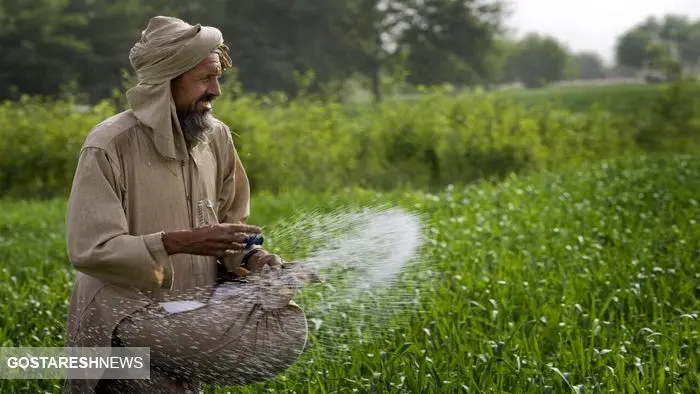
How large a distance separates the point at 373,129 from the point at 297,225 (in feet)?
41.6

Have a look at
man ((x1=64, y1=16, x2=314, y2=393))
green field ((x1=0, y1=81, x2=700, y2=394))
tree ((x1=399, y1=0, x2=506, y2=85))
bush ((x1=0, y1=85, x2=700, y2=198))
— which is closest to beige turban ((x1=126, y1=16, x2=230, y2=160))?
man ((x1=64, y1=16, x2=314, y2=393))

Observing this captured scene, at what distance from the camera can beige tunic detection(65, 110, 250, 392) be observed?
3129 millimetres

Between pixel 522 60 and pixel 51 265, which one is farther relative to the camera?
pixel 522 60

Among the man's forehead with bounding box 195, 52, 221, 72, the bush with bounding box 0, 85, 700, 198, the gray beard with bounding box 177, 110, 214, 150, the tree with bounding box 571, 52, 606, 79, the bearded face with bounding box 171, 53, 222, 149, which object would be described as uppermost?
the man's forehead with bounding box 195, 52, 221, 72

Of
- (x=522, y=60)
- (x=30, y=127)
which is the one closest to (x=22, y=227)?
(x=30, y=127)

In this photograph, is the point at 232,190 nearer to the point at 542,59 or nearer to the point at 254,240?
the point at 254,240

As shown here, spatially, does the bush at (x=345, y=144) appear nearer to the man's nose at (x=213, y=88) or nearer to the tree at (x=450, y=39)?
the man's nose at (x=213, y=88)

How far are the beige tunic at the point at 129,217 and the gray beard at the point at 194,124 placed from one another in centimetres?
4

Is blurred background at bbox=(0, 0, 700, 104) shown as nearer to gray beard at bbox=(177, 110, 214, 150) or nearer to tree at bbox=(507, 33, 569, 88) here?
gray beard at bbox=(177, 110, 214, 150)

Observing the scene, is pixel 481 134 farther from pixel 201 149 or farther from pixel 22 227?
pixel 201 149

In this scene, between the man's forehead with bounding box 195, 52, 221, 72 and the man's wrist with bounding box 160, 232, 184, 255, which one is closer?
the man's wrist with bounding box 160, 232, 184, 255

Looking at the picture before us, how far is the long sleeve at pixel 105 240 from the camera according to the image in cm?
310

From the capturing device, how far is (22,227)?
1106 cm

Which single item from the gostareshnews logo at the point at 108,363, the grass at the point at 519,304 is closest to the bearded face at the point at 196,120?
the gostareshnews logo at the point at 108,363
